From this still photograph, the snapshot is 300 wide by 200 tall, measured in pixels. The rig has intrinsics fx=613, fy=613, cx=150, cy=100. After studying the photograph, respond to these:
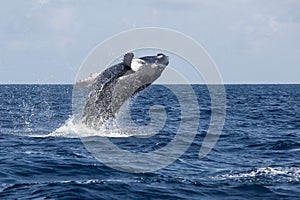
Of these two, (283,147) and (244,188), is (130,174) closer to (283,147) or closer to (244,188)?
(244,188)

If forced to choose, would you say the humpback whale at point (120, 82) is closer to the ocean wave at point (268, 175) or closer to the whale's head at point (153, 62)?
the whale's head at point (153, 62)

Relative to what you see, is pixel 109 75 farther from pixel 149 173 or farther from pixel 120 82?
pixel 149 173

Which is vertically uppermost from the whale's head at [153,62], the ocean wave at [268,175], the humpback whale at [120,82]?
the whale's head at [153,62]

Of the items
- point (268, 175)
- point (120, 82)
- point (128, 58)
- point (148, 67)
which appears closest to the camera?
point (268, 175)

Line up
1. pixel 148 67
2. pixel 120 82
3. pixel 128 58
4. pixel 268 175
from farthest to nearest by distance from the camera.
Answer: pixel 120 82 → pixel 148 67 → pixel 128 58 → pixel 268 175

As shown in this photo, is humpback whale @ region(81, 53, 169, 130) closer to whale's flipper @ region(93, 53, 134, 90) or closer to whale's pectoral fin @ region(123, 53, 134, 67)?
whale's flipper @ region(93, 53, 134, 90)

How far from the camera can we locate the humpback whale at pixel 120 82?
17.4 meters

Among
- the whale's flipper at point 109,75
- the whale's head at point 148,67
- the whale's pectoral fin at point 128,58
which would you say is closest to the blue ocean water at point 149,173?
the whale's flipper at point 109,75

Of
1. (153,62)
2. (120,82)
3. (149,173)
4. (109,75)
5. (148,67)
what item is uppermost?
(153,62)

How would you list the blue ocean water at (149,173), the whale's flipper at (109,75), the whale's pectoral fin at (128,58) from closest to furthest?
the blue ocean water at (149,173)
the whale's pectoral fin at (128,58)
the whale's flipper at (109,75)

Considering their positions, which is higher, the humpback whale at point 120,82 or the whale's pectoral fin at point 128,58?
the whale's pectoral fin at point 128,58

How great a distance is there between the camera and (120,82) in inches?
695

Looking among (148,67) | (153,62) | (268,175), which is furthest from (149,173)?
(153,62)

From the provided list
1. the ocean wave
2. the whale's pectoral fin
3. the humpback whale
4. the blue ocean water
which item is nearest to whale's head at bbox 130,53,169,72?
the humpback whale
